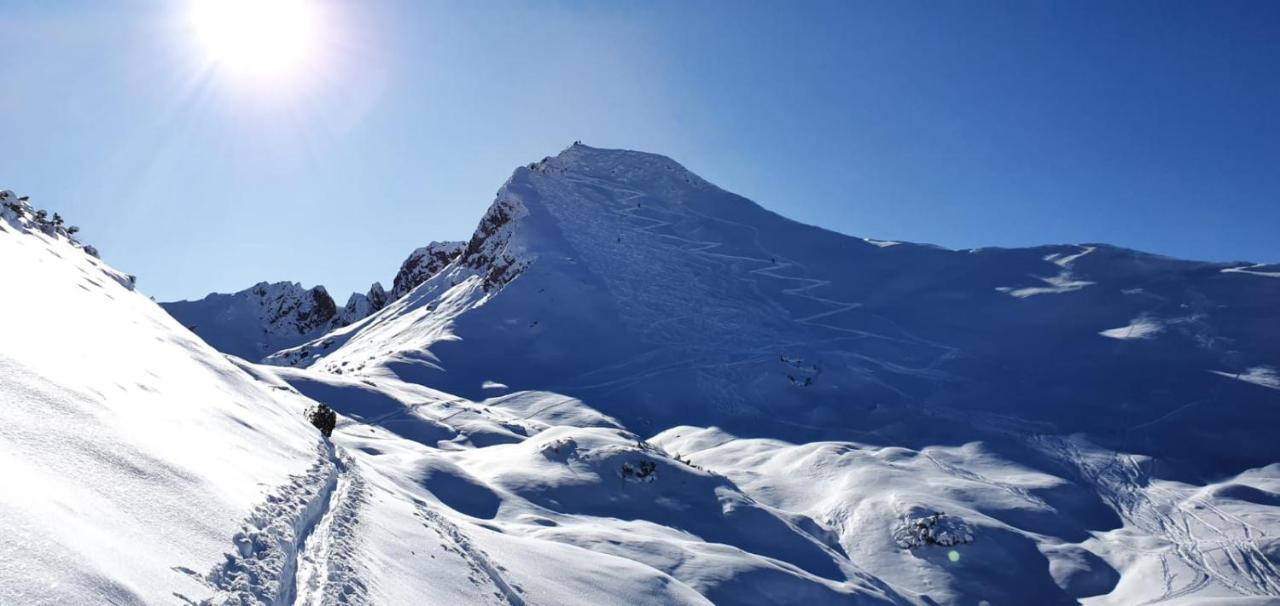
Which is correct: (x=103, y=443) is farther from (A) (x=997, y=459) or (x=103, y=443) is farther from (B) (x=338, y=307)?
(B) (x=338, y=307)

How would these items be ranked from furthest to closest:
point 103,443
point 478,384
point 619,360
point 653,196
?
1. point 653,196
2. point 619,360
3. point 478,384
4. point 103,443

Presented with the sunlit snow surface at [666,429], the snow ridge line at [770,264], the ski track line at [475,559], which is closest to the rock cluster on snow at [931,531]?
the sunlit snow surface at [666,429]

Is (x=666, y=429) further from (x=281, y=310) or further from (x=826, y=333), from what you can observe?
(x=281, y=310)

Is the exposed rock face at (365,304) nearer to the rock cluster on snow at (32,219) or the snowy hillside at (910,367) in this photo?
the snowy hillside at (910,367)

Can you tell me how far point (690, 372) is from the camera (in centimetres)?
5462

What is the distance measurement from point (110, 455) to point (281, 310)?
116 m

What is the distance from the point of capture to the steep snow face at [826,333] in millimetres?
47812

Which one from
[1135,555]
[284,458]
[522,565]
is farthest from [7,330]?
[1135,555]

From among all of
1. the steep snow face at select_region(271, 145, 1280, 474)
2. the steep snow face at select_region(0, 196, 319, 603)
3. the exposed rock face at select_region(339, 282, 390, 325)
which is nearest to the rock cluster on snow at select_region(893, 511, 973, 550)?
the steep snow face at select_region(271, 145, 1280, 474)

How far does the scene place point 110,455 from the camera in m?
8.59

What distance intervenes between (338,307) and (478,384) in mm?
75742

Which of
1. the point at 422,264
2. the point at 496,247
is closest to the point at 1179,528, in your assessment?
the point at 496,247

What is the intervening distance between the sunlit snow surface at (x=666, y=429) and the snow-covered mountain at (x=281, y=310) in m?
23.2

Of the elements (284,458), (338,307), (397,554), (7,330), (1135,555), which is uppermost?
(338,307)
